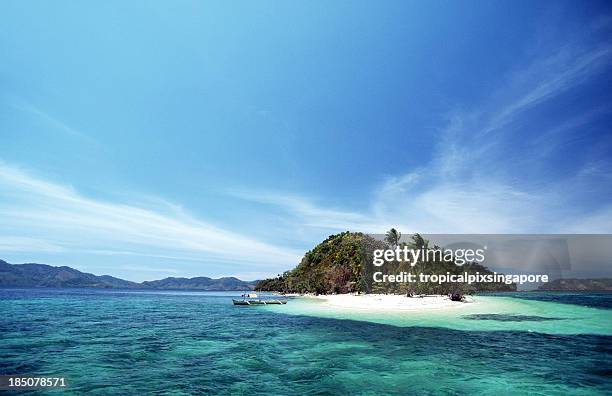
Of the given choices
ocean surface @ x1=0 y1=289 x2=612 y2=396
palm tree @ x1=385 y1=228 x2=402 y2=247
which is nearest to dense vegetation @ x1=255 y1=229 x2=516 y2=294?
palm tree @ x1=385 y1=228 x2=402 y2=247

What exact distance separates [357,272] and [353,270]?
2481 mm

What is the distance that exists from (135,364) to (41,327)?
2261 cm

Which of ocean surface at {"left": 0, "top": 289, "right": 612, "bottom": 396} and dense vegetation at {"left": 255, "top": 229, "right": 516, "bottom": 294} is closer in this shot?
ocean surface at {"left": 0, "top": 289, "right": 612, "bottom": 396}

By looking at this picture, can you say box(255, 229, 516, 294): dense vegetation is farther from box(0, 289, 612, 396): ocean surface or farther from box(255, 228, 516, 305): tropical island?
box(0, 289, 612, 396): ocean surface

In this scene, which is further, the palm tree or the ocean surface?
the palm tree

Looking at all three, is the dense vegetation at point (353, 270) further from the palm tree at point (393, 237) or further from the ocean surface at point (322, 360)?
the ocean surface at point (322, 360)

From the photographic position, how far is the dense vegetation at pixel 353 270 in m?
76.0

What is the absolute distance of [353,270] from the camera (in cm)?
10538

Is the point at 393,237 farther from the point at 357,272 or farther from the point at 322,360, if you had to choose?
the point at 322,360

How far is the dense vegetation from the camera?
2992 inches

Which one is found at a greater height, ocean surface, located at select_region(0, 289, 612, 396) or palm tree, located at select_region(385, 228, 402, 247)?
palm tree, located at select_region(385, 228, 402, 247)

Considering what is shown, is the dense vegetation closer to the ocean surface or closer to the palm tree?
the palm tree

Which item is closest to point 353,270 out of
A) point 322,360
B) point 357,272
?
point 357,272

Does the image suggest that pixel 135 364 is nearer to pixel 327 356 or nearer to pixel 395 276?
pixel 327 356
